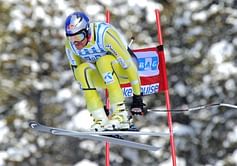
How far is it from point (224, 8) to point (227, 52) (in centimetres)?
A: 102

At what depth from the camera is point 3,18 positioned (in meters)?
17.4

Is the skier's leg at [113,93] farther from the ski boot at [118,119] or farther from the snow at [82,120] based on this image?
the snow at [82,120]

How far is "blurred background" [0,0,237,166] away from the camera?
16156 mm

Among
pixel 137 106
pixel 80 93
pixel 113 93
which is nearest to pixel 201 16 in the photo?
pixel 80 93

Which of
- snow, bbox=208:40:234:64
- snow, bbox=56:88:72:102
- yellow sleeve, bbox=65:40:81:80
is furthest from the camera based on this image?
snow, bbox=56:88:72:102

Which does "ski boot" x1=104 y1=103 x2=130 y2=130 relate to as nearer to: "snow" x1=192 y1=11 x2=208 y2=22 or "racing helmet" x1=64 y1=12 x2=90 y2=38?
"racing helmet" x1=64 y1=12 x2=90 y2=38

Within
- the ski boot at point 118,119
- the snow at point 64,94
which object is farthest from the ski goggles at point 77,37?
the snow at point 64,94

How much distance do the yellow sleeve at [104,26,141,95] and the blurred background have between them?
901 cm

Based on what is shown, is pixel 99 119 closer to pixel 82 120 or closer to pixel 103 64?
pixel 103 64

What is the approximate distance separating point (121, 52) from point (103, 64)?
0.50 ft

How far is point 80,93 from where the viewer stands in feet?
55.5

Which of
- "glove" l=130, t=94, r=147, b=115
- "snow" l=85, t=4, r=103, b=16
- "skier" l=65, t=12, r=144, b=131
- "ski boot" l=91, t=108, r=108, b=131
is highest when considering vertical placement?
"snow" l=85, t=4, r=103, b=16

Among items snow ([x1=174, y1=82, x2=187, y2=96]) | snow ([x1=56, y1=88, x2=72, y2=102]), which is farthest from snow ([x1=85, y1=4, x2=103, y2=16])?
snow ([x1=174, y1=82, x2=187, y2=96])

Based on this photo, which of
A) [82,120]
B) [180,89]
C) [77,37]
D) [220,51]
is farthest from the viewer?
[180,89]
